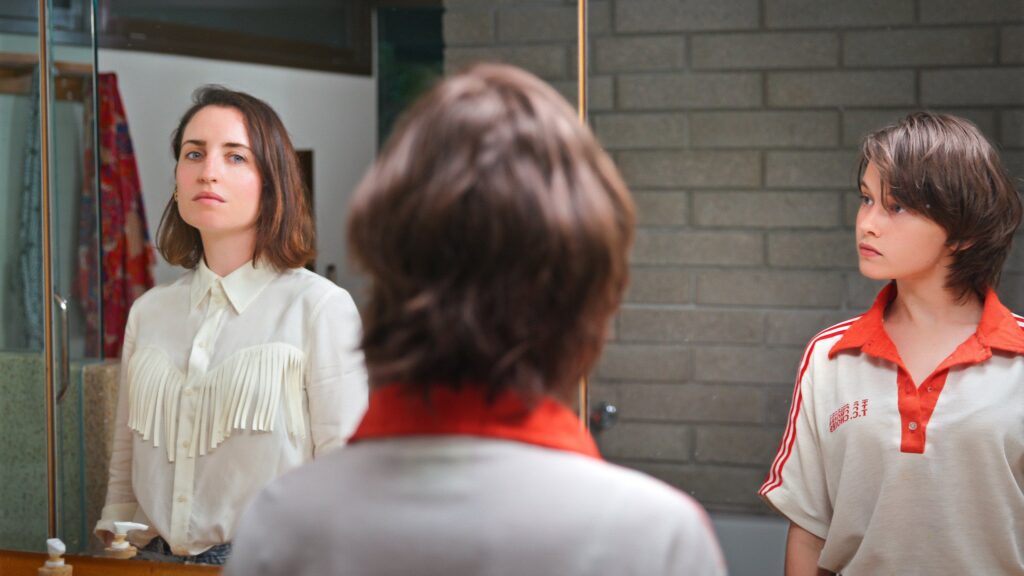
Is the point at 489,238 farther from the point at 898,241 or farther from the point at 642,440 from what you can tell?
the point at 642,440

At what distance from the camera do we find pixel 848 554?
1.50 m

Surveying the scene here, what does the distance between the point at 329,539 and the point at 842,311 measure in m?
1.40

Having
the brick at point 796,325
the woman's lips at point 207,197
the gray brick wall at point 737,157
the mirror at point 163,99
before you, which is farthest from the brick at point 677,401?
the woman's lips at point 207,197

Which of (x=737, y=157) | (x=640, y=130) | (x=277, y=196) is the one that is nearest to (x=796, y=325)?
(x=737, y=157)

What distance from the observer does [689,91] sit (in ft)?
7.32

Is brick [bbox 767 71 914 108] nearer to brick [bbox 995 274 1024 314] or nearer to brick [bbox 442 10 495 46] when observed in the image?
brick [bbox 995 274 1024 314]

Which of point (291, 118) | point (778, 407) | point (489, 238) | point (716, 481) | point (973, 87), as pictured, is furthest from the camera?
point (716, 481)

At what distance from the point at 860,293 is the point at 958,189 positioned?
475 millimetres

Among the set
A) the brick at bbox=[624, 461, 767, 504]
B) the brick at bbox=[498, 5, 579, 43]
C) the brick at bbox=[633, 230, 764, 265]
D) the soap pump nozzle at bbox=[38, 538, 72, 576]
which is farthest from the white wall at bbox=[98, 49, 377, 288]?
the brick at bbox=[624, 461, 767, 504]

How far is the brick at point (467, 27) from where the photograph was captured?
1688mm

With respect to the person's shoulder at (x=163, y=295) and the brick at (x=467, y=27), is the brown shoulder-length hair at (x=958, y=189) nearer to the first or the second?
the brick at (x=467, y=27)

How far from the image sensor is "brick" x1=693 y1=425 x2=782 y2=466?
6.73ft

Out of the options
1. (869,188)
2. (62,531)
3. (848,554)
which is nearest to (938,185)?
(869,188)

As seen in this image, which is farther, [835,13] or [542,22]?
→ [835,13]
